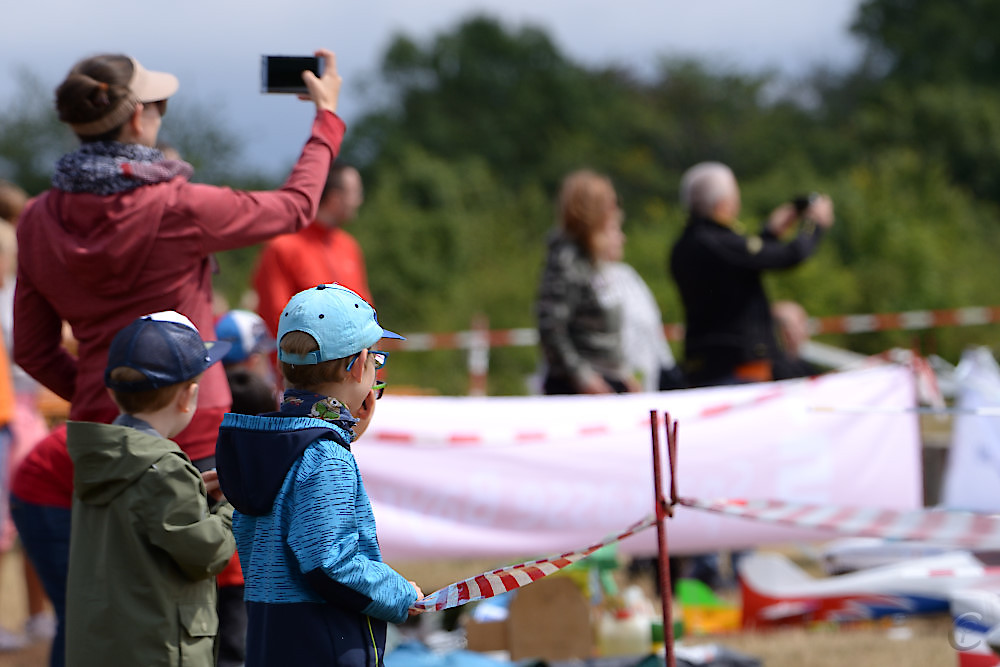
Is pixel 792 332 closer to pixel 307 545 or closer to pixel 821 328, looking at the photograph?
pixel 307 545

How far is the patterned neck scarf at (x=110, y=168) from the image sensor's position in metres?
2.71

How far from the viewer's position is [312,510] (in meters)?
2.04

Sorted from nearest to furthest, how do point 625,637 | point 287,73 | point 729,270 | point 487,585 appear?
point 487,585 → point 287,73 → point 625,637 → point 729,270

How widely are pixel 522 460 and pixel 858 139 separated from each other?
43.3 m

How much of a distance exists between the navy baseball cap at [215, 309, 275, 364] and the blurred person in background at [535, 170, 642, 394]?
68.3 inches

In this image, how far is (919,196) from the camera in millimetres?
29297

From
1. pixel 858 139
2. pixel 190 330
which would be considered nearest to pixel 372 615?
pixel 190 330

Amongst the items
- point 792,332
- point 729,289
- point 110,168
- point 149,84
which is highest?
point 149,84

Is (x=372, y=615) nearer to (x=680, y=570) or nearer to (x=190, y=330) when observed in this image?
(x=190, y=330)

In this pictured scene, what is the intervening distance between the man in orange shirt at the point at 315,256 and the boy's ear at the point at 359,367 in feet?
9.01

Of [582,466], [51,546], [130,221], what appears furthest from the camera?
[582,466]

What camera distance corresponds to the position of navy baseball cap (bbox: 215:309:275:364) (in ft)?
11.5

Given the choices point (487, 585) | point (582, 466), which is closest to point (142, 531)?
point (487, 585)

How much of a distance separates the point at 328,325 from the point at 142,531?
2.14 feet
